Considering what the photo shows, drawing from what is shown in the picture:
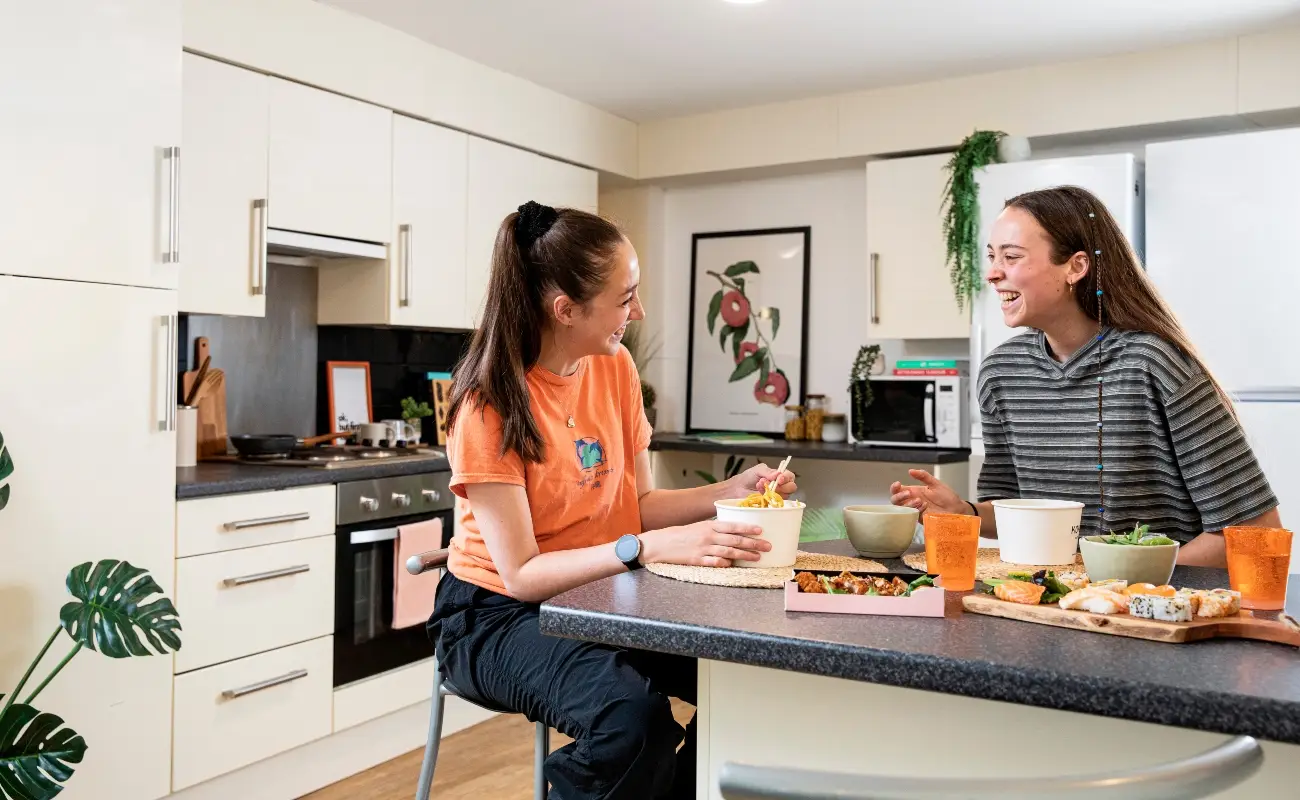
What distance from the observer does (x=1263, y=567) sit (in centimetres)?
123

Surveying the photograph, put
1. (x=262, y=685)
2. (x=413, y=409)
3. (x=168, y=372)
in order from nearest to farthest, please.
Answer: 1. (x=168, y=372)
2. (x=262, y=685)
3. (x=413, y=409)

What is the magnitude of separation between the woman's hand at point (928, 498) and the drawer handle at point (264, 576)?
1.84 metres

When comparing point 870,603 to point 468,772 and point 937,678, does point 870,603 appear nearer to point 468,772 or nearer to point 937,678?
point 937,678

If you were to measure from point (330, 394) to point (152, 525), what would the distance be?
52.0 inches

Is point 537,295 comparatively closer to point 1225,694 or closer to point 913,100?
point 1225,694

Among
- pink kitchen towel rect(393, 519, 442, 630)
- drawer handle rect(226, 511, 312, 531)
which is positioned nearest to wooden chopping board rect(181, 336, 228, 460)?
drawer handle rect(226, 511, 312, 531)

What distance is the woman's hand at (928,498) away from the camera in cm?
178

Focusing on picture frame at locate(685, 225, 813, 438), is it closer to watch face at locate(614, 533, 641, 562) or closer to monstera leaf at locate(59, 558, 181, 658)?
monstera leaf at locate(59, 558, 181, 658)

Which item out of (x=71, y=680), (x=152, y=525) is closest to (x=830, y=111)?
(x=152, y=525)

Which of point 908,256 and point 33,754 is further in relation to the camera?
point 908,256

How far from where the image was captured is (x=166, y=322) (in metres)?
2.67

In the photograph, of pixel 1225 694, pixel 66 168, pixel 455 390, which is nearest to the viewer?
pixel 1225 694

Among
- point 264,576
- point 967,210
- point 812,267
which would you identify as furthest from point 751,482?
point 812,267

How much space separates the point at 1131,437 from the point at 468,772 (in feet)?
7.21
